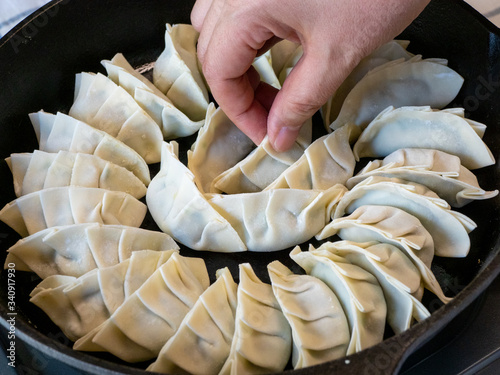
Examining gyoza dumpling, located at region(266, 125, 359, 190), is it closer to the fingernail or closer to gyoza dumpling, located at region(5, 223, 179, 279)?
the fingernail

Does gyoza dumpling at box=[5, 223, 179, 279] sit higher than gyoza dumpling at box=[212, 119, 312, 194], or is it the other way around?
gyoza dumpling at box=[5, 223, 179, 279]

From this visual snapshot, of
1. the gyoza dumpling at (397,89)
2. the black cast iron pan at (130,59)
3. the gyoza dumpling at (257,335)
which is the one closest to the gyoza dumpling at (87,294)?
the black cast iron pan at (130,59)

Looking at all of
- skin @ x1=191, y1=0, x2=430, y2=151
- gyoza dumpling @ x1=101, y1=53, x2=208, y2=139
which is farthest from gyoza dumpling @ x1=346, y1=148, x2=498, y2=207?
gyoza dumpling @ x1=101, y1=53, x2=208, y2=139

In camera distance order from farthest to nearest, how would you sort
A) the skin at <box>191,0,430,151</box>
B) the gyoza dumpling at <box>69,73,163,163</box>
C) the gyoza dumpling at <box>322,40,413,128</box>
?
the gyoza dumpling at <box>322,40,413,128</box>, the gyoza dumpling at <box>69,73,163,163</box>, the skin at <box>191,0,430,151</box>

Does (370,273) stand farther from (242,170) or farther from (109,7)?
(109,7)

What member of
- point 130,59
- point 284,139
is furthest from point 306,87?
point 130,59

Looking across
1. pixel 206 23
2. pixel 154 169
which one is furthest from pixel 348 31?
pixel 154 169
